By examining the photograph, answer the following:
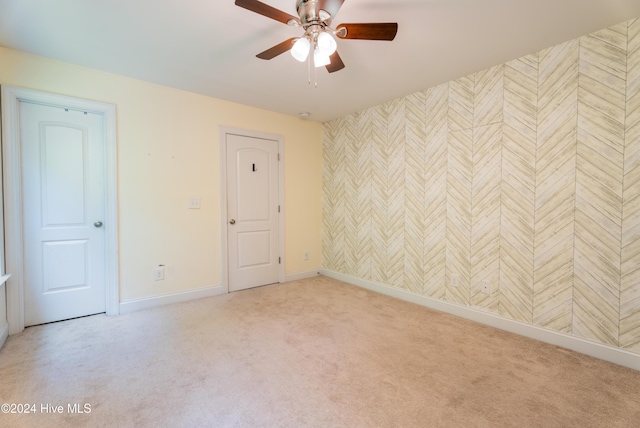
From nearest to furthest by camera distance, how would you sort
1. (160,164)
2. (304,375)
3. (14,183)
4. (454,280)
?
(304,375)
(14,183)
(454,280)
(160,164)

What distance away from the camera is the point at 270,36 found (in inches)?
84.4

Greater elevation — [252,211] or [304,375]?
[252,211]

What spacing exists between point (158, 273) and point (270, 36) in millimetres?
2641

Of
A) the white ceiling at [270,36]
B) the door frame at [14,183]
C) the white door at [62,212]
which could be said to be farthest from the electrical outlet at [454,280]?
the door frame at [14,183]

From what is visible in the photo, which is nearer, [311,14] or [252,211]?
[311,14]

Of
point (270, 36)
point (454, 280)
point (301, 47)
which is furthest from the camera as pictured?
point (454, 280)

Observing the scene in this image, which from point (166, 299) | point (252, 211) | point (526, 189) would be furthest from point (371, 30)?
point (166, 299)

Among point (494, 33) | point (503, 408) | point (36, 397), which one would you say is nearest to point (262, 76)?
point (494, 33)

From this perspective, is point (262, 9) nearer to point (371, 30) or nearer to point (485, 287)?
point (371, 30)

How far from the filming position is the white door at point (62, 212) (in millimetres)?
2516

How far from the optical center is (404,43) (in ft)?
7.22

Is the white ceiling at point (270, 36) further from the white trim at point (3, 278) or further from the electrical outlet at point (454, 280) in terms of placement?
the electrical outlet at point (454, 280)

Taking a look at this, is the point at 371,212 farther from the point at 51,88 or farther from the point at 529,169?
the point at 51,88

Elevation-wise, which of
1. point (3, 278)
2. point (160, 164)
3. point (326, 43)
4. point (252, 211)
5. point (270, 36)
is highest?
point (270, 36)
